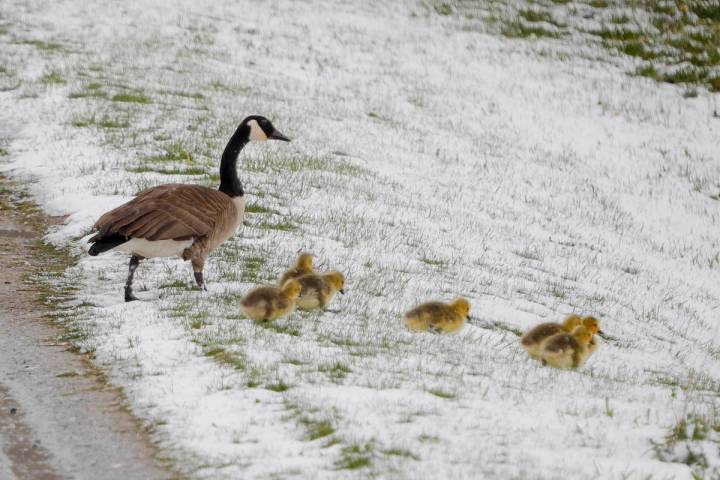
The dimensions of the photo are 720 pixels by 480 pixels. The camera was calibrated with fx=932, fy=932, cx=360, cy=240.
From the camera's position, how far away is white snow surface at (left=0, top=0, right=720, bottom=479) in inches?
276

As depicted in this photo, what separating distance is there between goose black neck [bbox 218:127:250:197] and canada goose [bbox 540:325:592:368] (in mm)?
3856

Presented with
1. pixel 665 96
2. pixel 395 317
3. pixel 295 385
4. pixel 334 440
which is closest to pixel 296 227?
pixel 395 317

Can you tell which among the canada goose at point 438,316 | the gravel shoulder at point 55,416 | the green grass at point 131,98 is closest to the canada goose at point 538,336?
the canada goose at point 438,316

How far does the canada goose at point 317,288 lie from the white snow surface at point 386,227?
0.29 m

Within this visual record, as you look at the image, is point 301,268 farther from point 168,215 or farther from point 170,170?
point 170,170

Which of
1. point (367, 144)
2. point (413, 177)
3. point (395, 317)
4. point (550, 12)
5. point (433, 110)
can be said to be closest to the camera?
point (395, 317)

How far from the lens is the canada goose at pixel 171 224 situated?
29.7 feet

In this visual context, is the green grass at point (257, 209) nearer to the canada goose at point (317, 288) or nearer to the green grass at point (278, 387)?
the canada goose at point (317, 288)

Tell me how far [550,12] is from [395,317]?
880 inches

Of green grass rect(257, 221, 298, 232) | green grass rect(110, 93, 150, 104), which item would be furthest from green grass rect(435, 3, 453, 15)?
green grass rect(257, 221, 298, 232)

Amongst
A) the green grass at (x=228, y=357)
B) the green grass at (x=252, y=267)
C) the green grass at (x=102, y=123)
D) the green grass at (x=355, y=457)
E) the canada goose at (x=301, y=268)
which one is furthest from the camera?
the green grass at (x=102, y=123)

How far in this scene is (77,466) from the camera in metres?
A: 6.58

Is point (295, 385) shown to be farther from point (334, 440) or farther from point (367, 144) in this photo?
point (367, 144)

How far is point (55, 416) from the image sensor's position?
7.35 m
